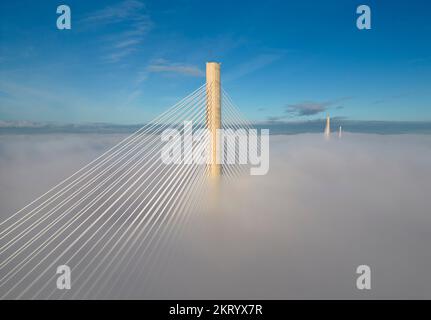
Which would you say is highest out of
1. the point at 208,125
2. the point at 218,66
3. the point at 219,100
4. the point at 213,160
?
the point at 218,66

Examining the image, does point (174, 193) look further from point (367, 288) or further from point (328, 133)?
point (328, 133)
